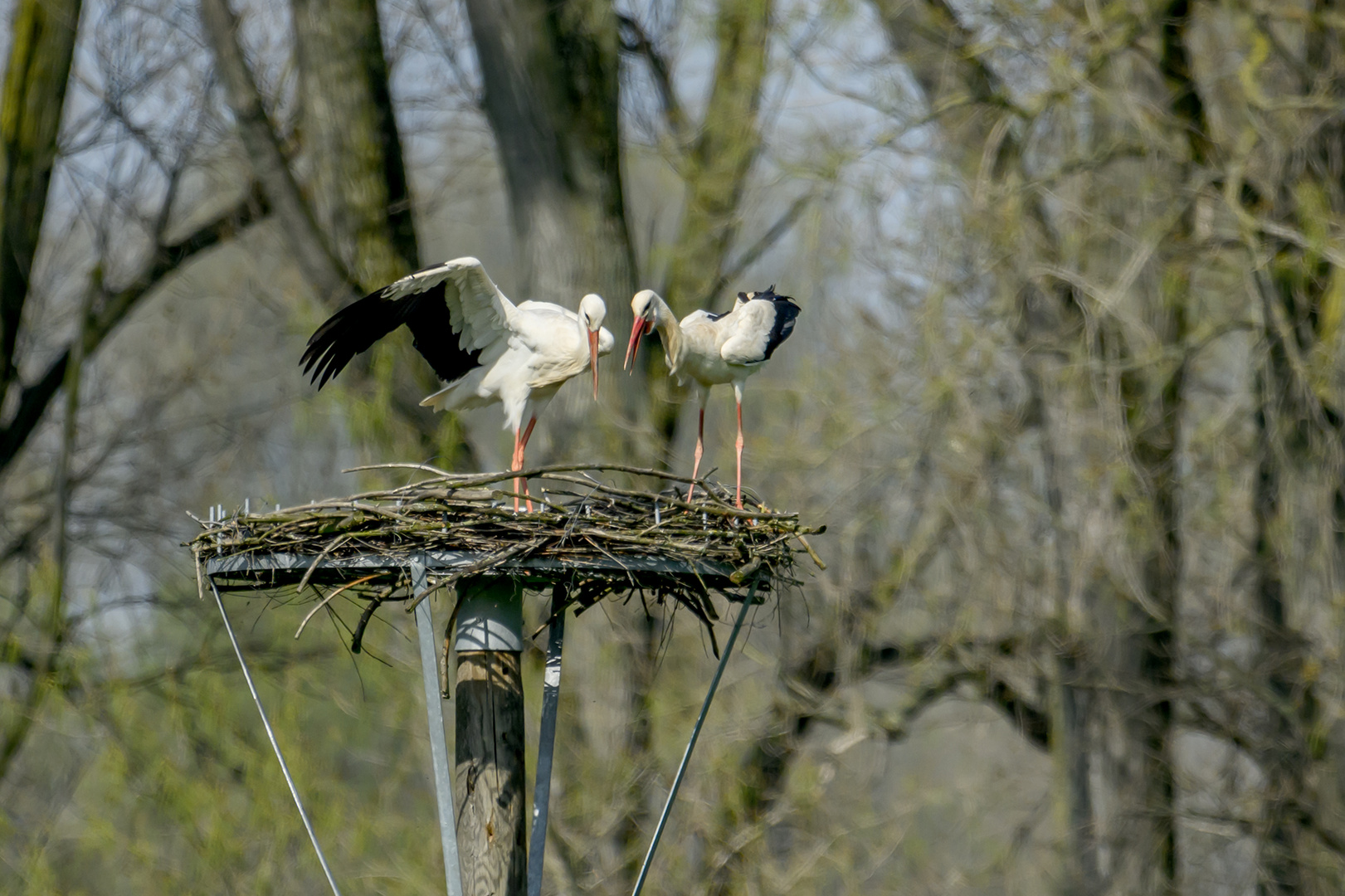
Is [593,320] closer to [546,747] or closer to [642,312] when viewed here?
[642,312]

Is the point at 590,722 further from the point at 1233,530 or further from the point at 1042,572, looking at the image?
the point at 1233,530

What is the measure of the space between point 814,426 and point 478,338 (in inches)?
218

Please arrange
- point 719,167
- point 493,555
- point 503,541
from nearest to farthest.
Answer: point 493,555 → point 503,541 → point 719,167

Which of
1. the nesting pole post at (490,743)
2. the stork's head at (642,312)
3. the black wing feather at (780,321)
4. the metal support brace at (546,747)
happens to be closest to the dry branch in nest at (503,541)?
the metal support brace at (546,747)

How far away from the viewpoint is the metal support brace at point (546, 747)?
14.8ft

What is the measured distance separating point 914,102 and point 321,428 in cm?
570

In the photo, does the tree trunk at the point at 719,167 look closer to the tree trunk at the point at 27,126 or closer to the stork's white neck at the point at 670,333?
the tree trunk at the point at 27,126

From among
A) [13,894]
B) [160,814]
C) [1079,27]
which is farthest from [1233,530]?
[13,894]

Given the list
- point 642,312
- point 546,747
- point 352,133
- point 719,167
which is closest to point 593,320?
point 642,312

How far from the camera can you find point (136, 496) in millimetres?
13148

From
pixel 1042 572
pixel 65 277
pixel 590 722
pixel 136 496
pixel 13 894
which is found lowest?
pixel 13 894

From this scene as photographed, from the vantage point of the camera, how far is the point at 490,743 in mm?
4676

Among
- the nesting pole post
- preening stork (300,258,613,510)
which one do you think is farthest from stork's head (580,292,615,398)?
the nesting pole post

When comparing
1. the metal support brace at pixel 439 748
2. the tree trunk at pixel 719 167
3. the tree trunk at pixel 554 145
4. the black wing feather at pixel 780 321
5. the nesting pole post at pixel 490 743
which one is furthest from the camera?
the tree trunk at pixel 719 167
